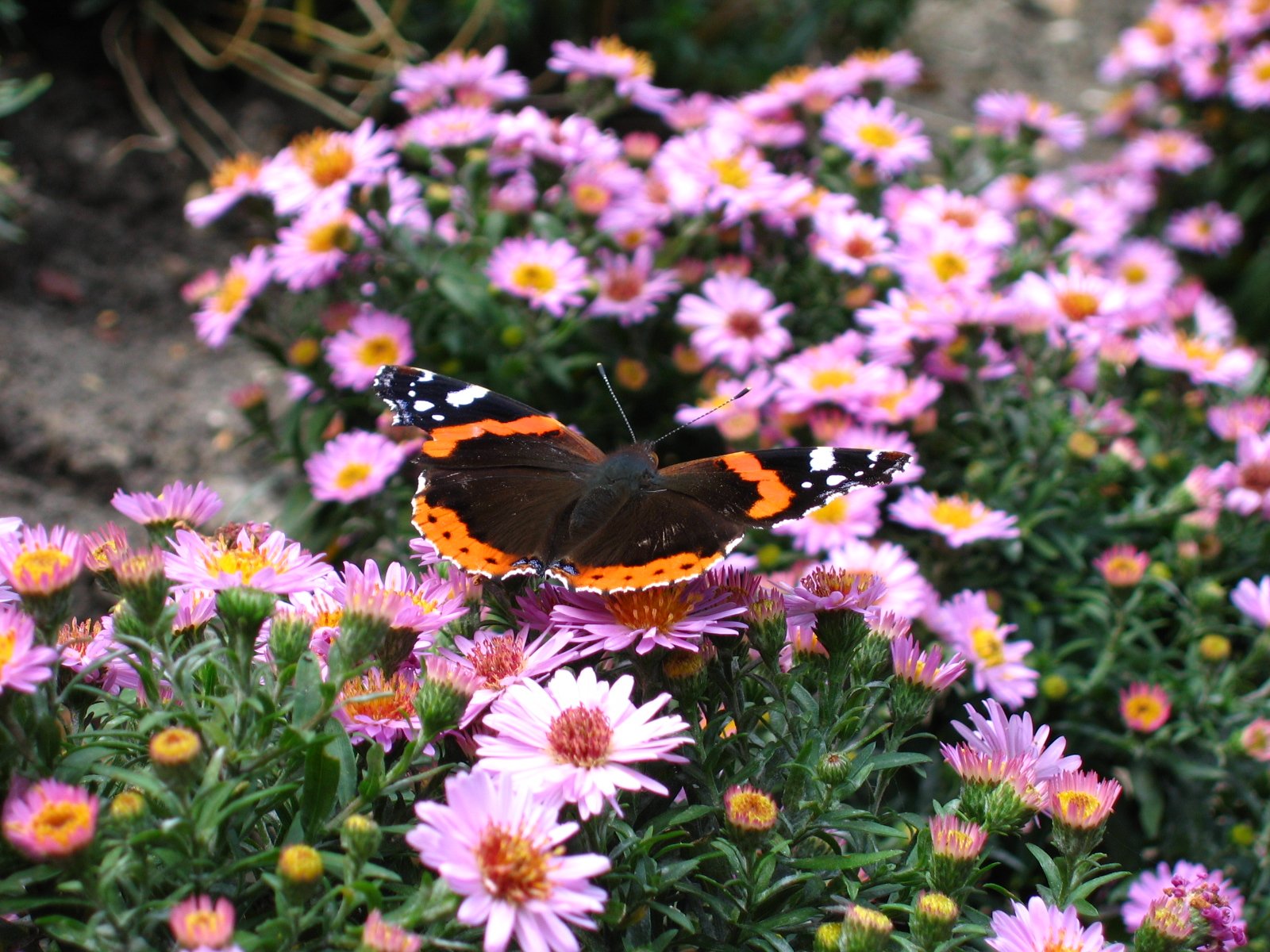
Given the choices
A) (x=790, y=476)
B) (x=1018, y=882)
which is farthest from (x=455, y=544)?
(x=1018, y=882)

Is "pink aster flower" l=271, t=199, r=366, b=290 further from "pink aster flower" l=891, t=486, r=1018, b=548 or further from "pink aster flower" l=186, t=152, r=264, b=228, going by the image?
"pink aster flower" l=891, t=486, r=1018, b=548

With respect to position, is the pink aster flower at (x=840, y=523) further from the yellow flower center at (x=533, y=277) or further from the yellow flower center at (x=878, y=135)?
the yellow flower center at (x=878, y=135)

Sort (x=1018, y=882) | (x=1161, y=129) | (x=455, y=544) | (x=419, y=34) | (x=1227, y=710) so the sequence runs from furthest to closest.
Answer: (x=1161, y=129), (x=419, y=34), (x=1227, y=710), (x=1018, y=882), (x=455, y=544)

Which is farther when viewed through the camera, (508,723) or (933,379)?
(933,379)

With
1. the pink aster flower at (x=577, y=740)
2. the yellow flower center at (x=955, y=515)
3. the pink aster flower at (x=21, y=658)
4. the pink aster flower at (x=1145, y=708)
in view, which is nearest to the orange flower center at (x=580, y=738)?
the pink aster flower at (x=577, y=740)

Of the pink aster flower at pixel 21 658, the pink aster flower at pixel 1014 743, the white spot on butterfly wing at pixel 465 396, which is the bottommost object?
the pink aster flower at pixel 1014 743

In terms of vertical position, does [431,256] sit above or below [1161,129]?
above

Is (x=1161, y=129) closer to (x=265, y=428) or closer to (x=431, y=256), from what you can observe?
(x=431, y=256)

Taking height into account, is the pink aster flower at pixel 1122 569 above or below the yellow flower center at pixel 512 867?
below
